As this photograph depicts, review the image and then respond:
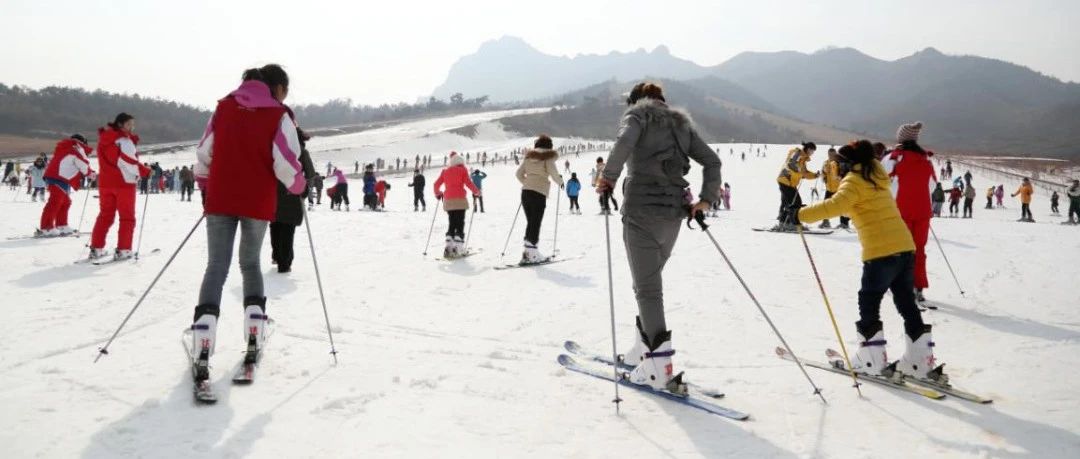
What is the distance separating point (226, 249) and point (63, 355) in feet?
4.80

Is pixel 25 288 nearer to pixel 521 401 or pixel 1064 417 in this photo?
pixel 521 401

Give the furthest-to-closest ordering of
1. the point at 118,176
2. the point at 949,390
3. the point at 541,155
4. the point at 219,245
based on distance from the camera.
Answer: the point at 541,155 → the point at 118,176 → the point at 949,390 → the point at 219,245

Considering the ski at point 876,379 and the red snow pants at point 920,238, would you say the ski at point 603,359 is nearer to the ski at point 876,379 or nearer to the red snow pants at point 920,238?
the ski at point 876,379

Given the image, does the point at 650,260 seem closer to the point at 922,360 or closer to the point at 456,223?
the point at 922,360

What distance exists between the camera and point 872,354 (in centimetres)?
435

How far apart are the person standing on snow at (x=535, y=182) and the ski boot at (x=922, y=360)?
17.3 ft

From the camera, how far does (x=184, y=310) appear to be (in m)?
5.70

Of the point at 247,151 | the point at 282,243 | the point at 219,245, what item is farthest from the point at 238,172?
the point at 282,243

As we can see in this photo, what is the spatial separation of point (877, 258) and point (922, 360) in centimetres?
74

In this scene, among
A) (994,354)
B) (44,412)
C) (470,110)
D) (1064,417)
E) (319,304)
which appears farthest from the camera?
(470,110)

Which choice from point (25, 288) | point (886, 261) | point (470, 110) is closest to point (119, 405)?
point (25, 288)

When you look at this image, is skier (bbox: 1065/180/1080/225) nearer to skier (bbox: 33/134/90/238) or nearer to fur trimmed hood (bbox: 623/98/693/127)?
fur trimmed hood (bbox: 623/98/693/127)

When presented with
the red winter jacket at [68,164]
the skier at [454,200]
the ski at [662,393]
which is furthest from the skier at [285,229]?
the ski at [662,393]

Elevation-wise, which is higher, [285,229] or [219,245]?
[219,245]
